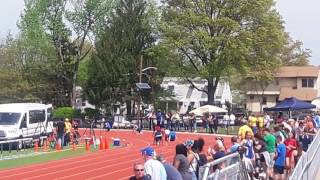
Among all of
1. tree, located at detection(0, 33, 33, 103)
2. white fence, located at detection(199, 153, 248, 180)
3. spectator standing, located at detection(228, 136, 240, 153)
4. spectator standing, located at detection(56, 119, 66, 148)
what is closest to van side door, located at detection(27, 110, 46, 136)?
spectator standing, located at detection(56, 119, 66, 148)

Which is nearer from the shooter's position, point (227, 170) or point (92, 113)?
point (227, 170)

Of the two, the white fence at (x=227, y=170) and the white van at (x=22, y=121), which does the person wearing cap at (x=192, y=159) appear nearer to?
the white fence at (x=227, y=170)

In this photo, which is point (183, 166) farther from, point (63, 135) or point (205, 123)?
point (205, 123)

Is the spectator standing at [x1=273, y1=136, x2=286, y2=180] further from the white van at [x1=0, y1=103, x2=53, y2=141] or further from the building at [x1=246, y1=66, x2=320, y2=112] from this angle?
the building at [x1=246, y1=66, x2=320, y2=112]

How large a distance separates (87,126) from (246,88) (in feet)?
125

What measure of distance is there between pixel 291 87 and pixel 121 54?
98.5ft

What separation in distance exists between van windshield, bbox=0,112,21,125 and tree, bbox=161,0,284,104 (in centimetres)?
2813

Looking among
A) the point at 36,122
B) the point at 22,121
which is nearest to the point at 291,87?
the point at 36,122

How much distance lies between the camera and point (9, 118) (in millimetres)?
34250

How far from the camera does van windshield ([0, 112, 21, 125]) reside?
34.0m

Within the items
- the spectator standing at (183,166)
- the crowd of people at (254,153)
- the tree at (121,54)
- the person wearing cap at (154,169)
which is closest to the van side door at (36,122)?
the crowd of people at (254,153)

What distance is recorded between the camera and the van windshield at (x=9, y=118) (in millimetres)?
34000

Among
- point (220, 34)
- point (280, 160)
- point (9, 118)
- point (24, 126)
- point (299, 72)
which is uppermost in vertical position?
point (220, 34)

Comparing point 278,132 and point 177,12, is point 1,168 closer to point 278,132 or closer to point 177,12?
point 278,132
